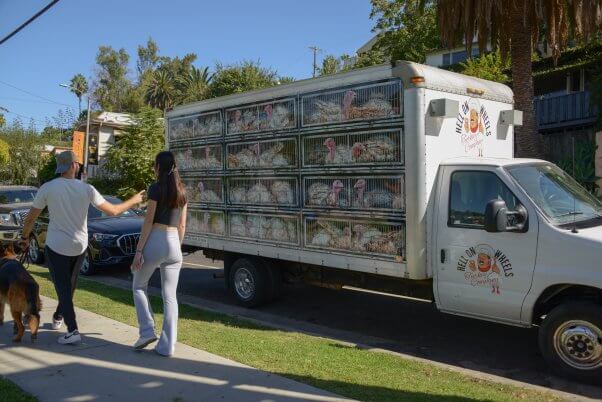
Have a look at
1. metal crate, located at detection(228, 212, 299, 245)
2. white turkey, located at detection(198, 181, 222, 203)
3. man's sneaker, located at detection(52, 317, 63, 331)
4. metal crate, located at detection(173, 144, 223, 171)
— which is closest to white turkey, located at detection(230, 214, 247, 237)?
metal crate, located at detection(228, 212, 299, 245)

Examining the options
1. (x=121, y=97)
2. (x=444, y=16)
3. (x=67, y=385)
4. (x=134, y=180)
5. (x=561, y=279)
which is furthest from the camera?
(x=121, y=97)

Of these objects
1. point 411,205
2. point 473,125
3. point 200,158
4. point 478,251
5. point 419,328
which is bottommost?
point 419,328

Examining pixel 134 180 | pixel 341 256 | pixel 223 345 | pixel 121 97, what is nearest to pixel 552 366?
pixel 341 256

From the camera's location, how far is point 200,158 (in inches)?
356

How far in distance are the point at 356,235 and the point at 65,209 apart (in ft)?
10.3

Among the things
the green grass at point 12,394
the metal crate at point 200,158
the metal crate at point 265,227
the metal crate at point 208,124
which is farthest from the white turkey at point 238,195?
the green grass at point 12,394

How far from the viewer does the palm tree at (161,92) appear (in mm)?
68125

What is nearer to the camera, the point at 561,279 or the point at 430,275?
the point at 561,279

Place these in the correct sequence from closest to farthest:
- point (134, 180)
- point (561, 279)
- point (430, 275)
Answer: point (561, 279)
point (430, 275)
point (134, 180)

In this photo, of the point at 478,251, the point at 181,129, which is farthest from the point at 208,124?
the point at 478,251

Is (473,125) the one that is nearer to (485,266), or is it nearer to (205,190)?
(485,266)

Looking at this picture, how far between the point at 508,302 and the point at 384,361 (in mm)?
1319

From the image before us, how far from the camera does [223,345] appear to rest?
5.73 metres

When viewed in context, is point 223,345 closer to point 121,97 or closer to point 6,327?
point 6,327
